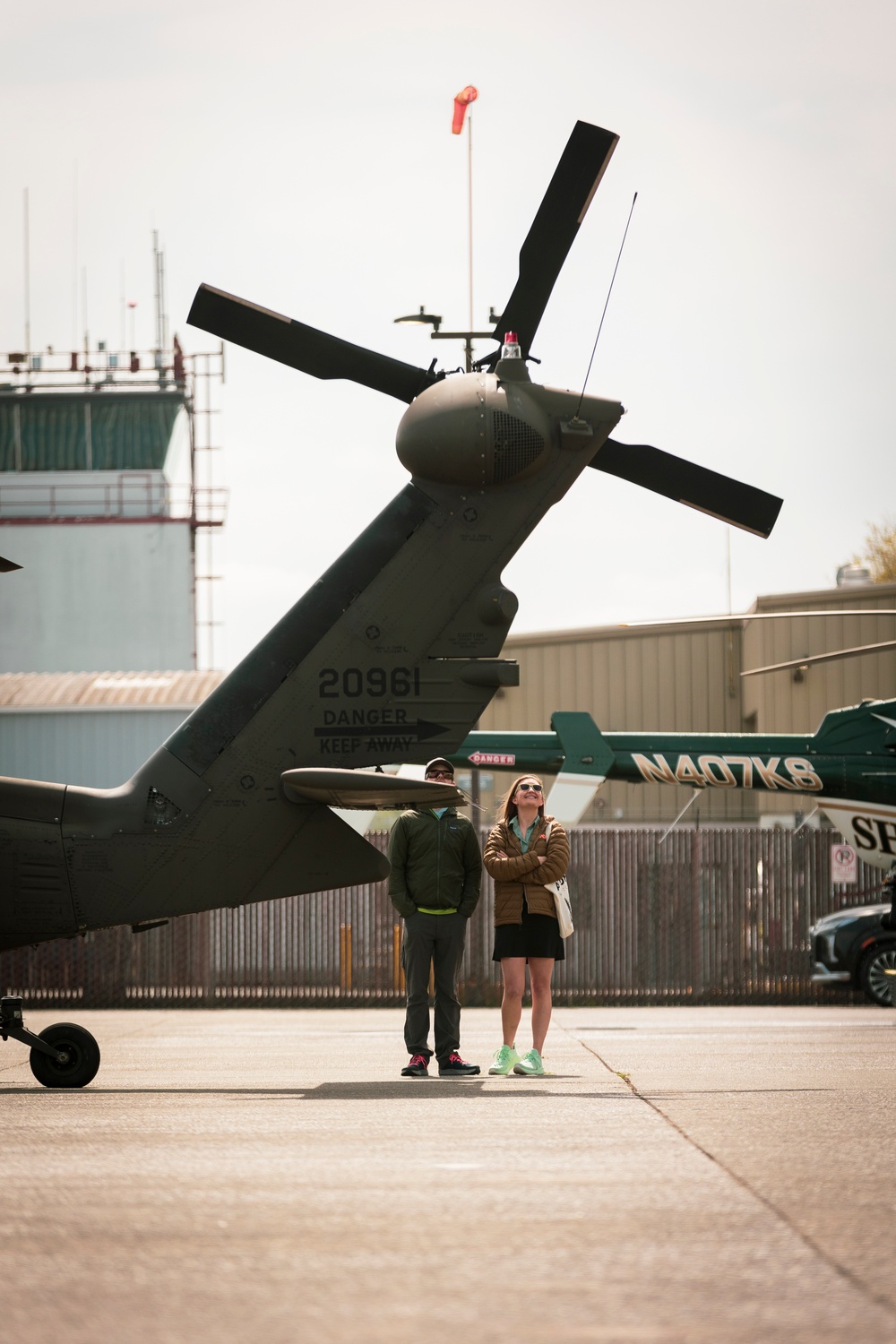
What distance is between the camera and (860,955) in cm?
1767

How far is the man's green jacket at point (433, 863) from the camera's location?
10.1 meters

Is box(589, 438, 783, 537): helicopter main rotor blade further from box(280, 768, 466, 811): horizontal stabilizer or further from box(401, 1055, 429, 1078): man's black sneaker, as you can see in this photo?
box(401, 1055, 429, 1078): man's black sneaker

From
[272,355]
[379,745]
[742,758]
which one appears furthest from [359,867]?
[742,758]

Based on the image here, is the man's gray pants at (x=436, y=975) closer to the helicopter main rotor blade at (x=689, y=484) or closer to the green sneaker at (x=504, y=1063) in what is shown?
the green sneaker at (x=504, y=1063)

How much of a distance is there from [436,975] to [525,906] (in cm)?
81

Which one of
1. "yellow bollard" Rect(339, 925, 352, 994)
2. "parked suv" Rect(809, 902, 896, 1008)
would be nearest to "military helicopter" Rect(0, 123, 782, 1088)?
"parked suv" Rect(809, 902, 896, 1008)

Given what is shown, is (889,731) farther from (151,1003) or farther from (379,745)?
(379,745)

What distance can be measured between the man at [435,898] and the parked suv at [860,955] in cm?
873

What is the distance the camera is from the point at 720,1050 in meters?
11.8

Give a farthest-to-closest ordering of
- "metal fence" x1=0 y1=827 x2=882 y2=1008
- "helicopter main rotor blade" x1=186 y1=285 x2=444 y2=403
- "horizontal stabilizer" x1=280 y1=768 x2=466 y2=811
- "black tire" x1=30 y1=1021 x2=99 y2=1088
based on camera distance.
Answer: "metal fence" x1=0 y1=827 x2=882 y2=1008, "helicopter main rotor blade" x1=186 y1=285 x2=444 y2=403, "black tire" x1=30 y1=1021 x2=99 y2=1088, "horizontal stabilizer" x1=280 y1=768 x2=466 y2=811

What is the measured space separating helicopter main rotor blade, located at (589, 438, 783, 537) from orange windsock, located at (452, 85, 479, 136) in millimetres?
3997

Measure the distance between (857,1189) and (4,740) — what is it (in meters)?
22.8

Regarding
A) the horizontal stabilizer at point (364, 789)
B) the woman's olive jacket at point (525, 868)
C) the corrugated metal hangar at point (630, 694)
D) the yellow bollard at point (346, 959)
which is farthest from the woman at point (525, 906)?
the corrugated metal hangar at point (630, 694)

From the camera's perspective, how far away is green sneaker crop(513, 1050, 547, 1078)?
32.0 ft
